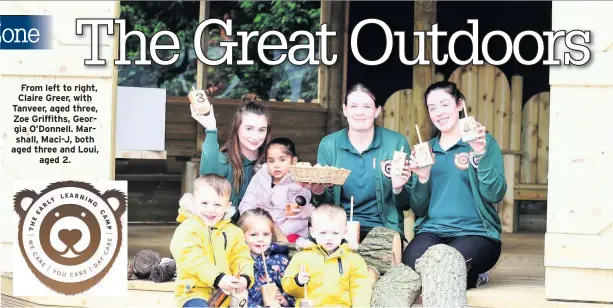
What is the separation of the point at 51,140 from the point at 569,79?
288 centimetres

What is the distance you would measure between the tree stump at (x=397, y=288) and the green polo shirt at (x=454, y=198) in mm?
451

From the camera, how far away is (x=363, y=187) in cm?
623

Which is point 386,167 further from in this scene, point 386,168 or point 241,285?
point 241,285

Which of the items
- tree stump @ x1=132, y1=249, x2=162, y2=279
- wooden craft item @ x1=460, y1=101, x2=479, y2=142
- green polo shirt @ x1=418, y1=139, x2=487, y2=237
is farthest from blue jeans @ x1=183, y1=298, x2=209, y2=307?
wooden craft item @ x1=460, y1=101, x2=479, y2=142

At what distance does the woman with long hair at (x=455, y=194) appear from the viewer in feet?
19.6

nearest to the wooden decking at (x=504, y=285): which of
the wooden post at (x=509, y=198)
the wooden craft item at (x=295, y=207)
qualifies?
the wooden craft item at (x=295, y=207)

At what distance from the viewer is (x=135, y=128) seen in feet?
25.4

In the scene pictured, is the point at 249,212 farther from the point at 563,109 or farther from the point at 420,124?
the point at 420,124

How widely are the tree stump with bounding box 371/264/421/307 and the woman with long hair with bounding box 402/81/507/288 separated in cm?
24

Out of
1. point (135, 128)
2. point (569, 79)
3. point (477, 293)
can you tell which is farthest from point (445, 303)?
point (135, 128)

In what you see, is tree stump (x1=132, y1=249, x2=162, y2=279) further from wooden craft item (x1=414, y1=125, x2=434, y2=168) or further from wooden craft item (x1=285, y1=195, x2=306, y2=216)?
wooden craft item (x1=414, y1=125, x2=434, y2=168)

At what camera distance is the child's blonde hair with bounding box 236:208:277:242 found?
5.78 metres

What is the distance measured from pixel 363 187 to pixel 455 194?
0.53m

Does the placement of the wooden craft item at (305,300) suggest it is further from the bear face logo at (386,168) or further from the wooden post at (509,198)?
the wooden post at (509,198)
